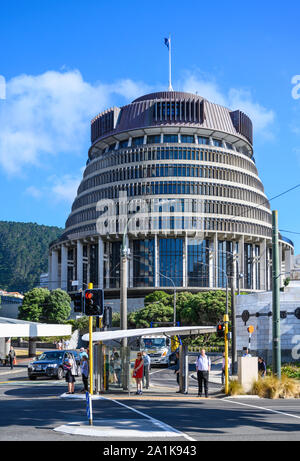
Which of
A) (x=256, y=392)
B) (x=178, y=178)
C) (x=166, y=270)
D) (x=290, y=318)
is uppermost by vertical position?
(x=178, y=178)

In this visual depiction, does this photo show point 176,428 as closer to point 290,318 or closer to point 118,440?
point 118,440

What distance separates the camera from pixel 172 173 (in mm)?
98250

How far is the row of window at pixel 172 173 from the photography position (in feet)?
322

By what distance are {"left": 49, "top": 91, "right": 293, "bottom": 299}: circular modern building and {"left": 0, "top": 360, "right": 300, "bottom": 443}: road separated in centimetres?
7231

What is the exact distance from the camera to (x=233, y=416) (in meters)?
16.2

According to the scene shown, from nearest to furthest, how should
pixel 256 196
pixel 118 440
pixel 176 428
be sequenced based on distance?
pixel 118 440, pixel 176 428, pixel 256 196

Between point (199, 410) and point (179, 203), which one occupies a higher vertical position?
point (179, 203)

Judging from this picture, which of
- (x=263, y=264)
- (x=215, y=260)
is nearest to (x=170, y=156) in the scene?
(x=215, y=260)

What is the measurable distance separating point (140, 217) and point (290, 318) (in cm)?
5857

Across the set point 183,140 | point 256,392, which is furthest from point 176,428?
point 183,140

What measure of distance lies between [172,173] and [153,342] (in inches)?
2278

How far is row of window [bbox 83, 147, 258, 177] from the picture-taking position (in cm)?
9919

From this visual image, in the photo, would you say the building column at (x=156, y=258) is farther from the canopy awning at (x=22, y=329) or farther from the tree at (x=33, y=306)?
the canopy awning at (x=22, y=329)

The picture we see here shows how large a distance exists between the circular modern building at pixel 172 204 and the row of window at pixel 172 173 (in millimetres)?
165
